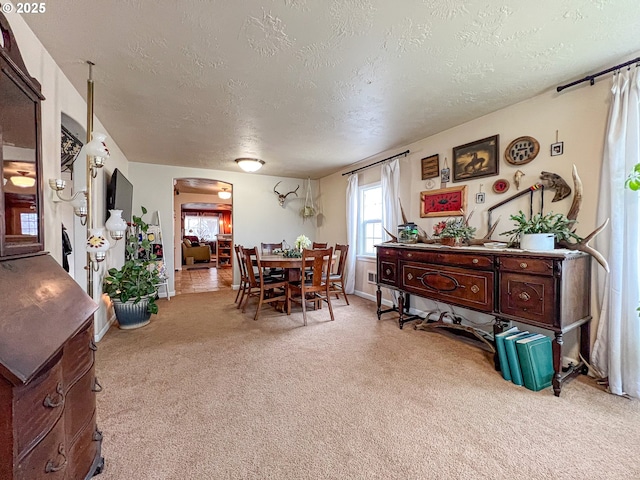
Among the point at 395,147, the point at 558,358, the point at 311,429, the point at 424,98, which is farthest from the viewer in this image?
the point at 395,147

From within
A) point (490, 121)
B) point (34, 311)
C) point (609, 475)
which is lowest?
point (609, 475)

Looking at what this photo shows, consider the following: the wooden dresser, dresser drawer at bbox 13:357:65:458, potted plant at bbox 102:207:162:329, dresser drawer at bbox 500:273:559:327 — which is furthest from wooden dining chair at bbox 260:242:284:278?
dresser drawer at bbox 13:357:65:458

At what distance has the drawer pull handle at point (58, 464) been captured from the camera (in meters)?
0.88

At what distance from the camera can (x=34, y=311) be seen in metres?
0.93

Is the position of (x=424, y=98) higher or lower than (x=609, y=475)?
higher

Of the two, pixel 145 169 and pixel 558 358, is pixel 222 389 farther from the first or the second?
pixel 145 169

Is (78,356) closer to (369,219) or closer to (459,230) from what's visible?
(459,230)

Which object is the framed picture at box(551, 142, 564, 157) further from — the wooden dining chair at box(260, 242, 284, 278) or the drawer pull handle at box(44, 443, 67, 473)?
the drawer pull handle at box(44, 443, 67, 473)

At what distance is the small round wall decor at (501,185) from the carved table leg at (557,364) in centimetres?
141

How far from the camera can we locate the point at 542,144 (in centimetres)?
241

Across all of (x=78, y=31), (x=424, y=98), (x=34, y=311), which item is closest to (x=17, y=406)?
(x=34, y=311)

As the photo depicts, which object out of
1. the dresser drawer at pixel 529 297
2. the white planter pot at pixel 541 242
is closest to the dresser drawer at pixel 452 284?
the dresser drawer at pixel 529 297

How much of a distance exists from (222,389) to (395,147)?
3.57 m

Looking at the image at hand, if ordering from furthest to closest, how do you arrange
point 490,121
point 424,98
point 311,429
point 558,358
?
point 490,121 < point 424,98 < point 558,358 < point 311,429
